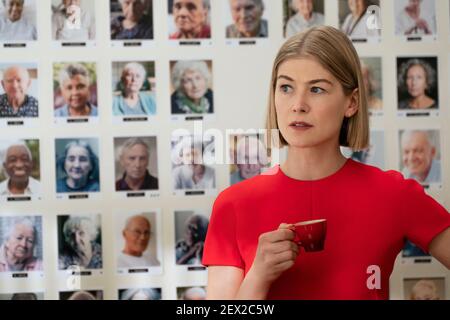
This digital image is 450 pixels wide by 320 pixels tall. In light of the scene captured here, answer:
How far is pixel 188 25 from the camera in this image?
1.40 metres

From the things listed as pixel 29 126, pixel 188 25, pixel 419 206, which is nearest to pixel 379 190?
pixel 419 206

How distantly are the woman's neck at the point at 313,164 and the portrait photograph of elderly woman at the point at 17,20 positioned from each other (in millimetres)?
606

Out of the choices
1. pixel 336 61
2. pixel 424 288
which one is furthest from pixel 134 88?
pixel 424 288

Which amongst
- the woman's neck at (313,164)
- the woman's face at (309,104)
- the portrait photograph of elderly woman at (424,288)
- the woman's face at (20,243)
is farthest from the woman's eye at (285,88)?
the woman's face at (20,243)

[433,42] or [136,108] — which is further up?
[433,42]

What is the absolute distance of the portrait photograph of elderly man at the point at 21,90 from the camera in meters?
1.40

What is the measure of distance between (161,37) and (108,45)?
11 cm

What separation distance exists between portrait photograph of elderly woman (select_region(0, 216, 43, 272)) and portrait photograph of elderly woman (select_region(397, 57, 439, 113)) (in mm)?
826

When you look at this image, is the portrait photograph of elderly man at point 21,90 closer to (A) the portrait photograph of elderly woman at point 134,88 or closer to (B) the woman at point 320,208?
(A) the portrait photograph of elderly woman at point 134,88

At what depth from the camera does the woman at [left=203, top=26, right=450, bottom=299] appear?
1285 millimetres

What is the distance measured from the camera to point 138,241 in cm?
142

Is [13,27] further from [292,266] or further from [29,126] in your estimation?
[292,266]
